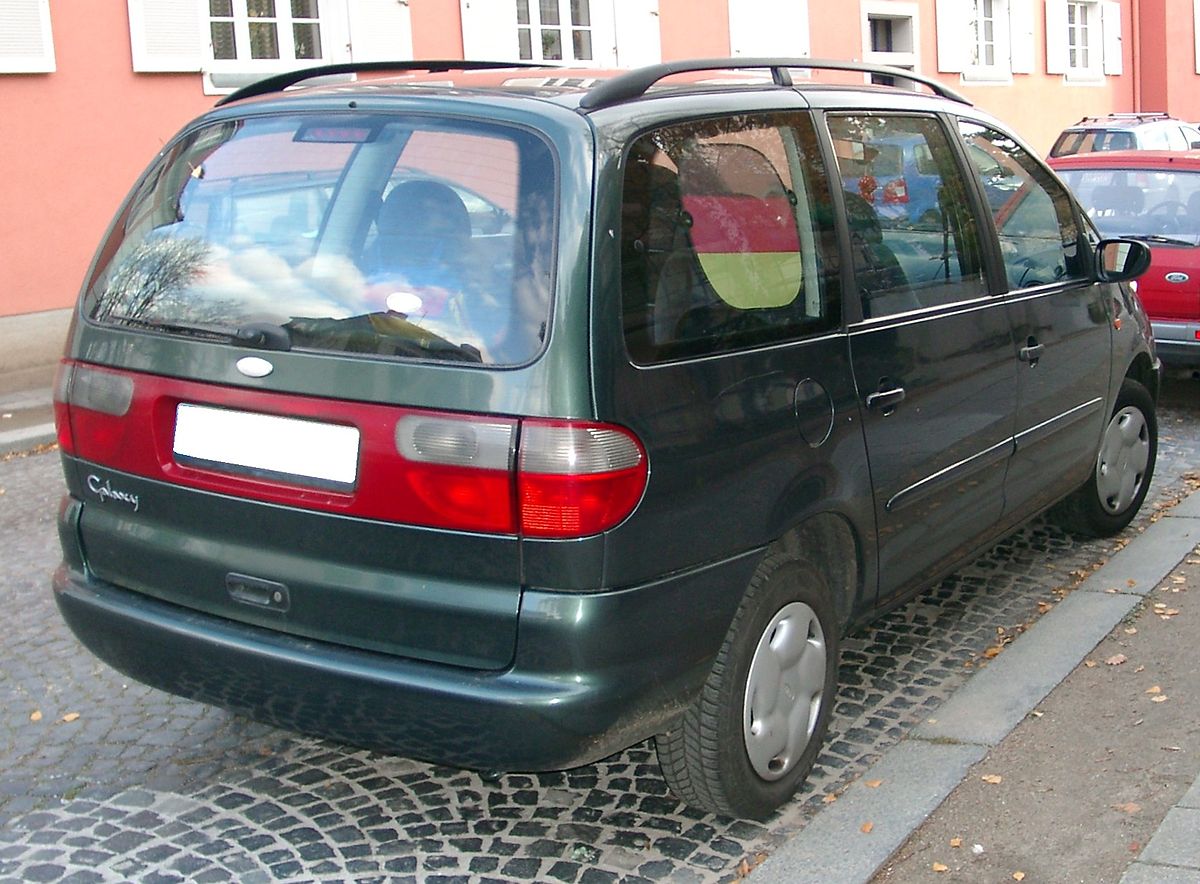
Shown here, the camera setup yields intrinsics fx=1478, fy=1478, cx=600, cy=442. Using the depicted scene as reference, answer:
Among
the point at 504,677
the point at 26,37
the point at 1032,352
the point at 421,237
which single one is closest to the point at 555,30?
the point at 26,37

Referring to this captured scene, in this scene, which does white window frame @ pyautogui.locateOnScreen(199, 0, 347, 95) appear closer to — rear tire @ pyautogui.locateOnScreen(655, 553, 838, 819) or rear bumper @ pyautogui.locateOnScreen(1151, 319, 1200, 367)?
rear bumper @ pyautogui.locateOnScreen(1151, 319, 1200, 367)

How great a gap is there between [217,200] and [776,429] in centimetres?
146

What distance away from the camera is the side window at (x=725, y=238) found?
3.23m

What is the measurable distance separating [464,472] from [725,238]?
89 centimetres

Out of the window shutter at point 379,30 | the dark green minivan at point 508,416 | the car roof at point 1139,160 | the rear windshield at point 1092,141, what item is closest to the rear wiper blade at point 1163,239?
the car roof at point 1139,160

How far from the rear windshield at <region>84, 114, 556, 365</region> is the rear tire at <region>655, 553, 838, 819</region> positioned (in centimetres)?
93

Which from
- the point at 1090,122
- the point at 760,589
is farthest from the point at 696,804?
the point at 1090,122

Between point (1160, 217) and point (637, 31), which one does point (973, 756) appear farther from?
point (637, 31)

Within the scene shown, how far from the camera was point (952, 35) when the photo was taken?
23.9 m

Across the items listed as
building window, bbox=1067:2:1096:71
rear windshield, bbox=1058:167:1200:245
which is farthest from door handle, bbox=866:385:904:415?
building window, bbox=1067:2:1096:71

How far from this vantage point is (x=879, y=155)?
4.21m

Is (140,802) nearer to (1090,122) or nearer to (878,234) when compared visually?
(878,234)

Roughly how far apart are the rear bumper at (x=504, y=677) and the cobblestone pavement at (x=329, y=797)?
391 mm

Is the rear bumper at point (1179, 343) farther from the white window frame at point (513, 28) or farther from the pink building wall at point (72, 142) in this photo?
the pink building wall at point (72, 142)
